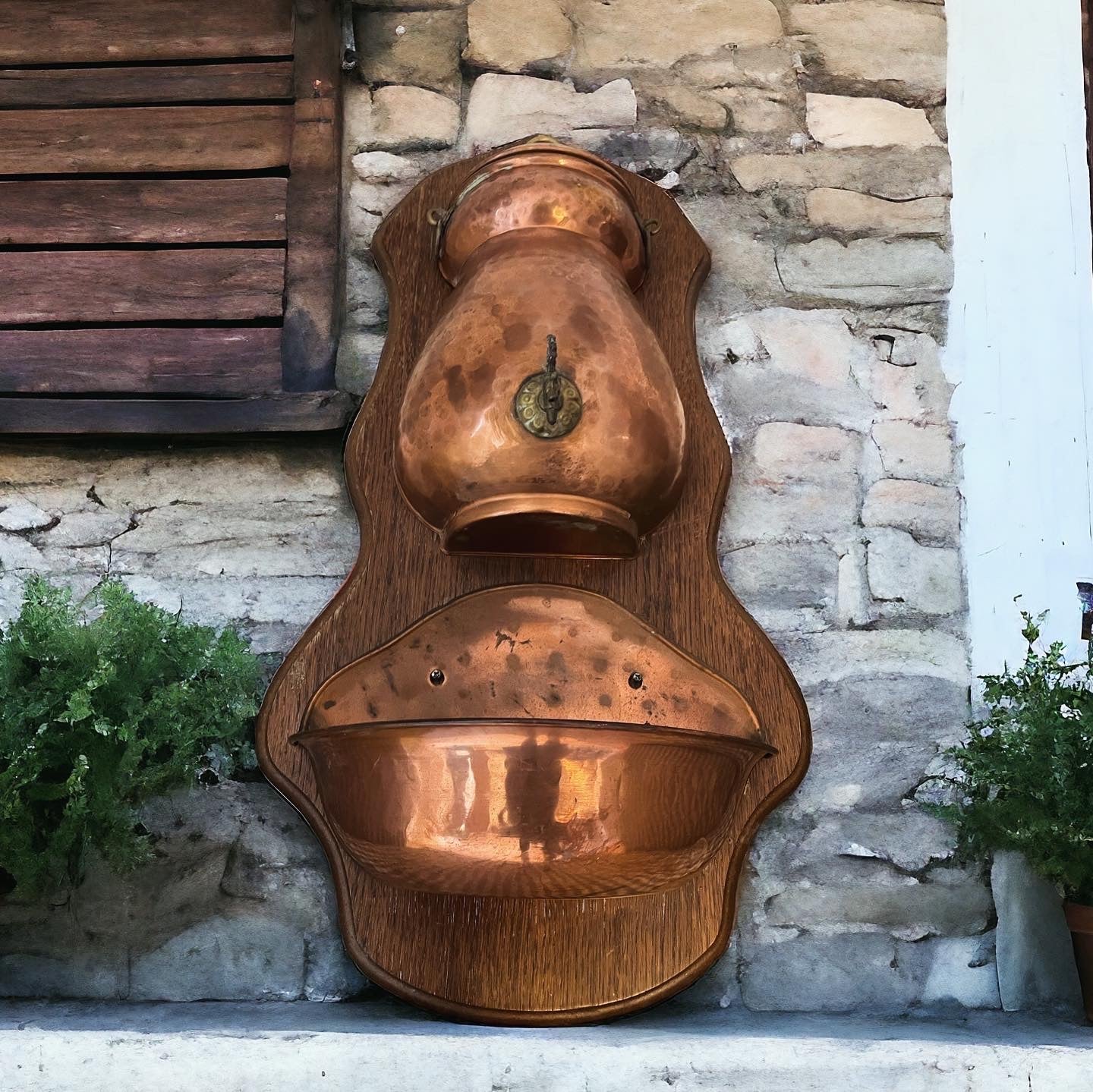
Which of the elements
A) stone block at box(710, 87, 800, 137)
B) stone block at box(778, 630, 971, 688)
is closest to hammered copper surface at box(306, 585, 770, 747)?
stone block at box(778, 630, 971, 688)

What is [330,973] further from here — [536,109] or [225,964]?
[536,109]

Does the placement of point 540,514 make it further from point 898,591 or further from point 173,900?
point 173,900

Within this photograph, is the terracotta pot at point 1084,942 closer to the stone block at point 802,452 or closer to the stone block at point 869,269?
the stone block at point 802,452

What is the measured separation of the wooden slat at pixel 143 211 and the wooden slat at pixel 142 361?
0.41ft

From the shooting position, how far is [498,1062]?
1.09 m

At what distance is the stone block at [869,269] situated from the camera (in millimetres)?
1576

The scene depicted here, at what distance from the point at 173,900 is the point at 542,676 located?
44 cm

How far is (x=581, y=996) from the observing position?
50.3 inches

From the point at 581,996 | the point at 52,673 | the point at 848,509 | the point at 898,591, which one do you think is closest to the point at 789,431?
the point at 848,509

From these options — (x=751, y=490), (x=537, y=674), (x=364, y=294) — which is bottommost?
(x=537, y=674)

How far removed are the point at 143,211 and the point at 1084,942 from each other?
130 cm

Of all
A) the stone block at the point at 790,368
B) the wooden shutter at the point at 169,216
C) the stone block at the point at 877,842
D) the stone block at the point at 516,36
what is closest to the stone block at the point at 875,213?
the stone block at the point at 790,368

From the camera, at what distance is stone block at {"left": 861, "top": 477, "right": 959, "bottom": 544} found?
1.50 metres

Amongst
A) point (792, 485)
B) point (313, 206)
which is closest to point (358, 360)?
point (313, 206)
